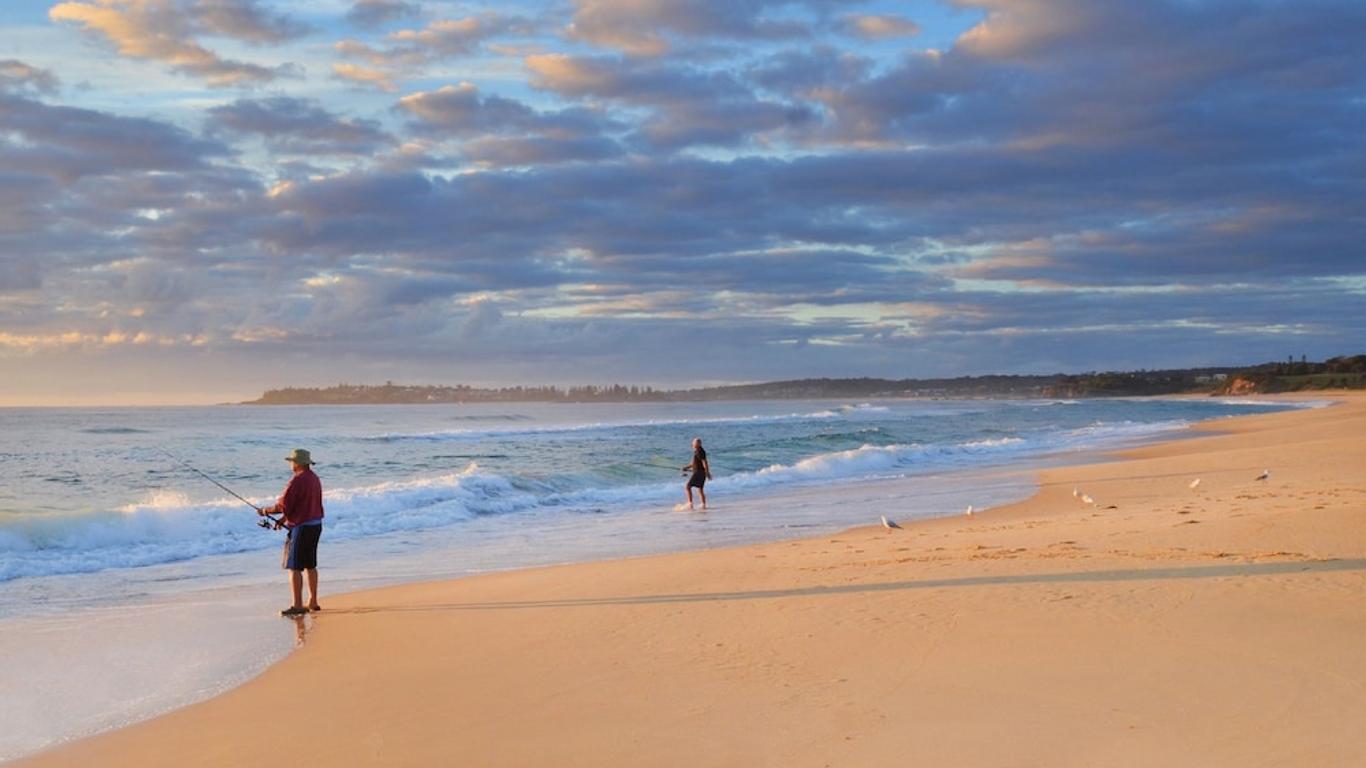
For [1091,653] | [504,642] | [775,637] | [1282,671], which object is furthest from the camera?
[504,642]

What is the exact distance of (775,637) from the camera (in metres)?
7.48

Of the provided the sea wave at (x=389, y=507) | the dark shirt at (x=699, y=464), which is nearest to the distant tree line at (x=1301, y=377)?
the sea wave at (x=389, y=507)

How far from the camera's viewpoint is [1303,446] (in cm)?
2745

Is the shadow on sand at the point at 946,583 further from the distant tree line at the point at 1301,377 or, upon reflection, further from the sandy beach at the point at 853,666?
the distant tree line at the point at 1301,377

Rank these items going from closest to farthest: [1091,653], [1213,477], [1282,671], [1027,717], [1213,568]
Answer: [1027,717], [1282,671], [1091,653], [1213,568], [1213,477]

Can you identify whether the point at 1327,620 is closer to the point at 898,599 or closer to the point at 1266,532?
the point at 898,599

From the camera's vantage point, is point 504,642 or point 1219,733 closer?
point 1219,733

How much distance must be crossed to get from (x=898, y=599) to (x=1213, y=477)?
15017 mm

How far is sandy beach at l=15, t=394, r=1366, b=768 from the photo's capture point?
17.1 feet

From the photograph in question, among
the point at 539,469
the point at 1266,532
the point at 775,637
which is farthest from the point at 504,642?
the point at 539,469

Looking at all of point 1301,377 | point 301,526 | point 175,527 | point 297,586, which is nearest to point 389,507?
point 175,527

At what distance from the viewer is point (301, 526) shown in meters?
10.2

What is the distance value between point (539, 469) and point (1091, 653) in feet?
81.3

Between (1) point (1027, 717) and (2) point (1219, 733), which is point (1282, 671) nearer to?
(2) point (1219, 733)
